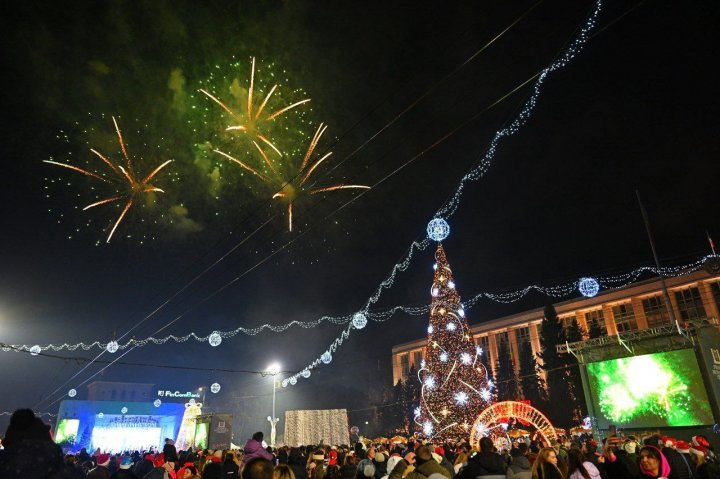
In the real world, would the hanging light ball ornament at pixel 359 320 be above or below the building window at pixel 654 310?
below

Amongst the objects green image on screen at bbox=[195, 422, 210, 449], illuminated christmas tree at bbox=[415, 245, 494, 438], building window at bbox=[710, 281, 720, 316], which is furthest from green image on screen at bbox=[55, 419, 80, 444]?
building window at bbox=[710, 281, 720, 316]

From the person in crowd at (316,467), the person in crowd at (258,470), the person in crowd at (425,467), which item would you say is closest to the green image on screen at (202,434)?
the person in crowd at (316,467)

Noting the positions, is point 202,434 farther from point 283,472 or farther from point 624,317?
point 624,317

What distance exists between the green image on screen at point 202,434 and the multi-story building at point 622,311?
27201mm

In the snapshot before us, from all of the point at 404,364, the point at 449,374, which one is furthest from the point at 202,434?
the point at 404,364

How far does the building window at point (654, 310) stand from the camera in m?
47.7

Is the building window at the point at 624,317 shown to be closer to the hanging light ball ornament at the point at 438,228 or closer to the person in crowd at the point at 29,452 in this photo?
the hanging light ball ornament at the point at 438,228

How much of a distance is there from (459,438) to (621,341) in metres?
9.74

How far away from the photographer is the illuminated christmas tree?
848 inches

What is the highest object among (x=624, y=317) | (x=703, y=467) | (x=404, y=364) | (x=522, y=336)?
(x=624, y=317)

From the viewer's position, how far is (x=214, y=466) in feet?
28.2

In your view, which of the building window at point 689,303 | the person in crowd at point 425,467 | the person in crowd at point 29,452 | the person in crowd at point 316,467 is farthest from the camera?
the building window at point 689,303

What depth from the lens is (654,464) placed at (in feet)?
19.9

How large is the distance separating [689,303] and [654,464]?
167 feet
